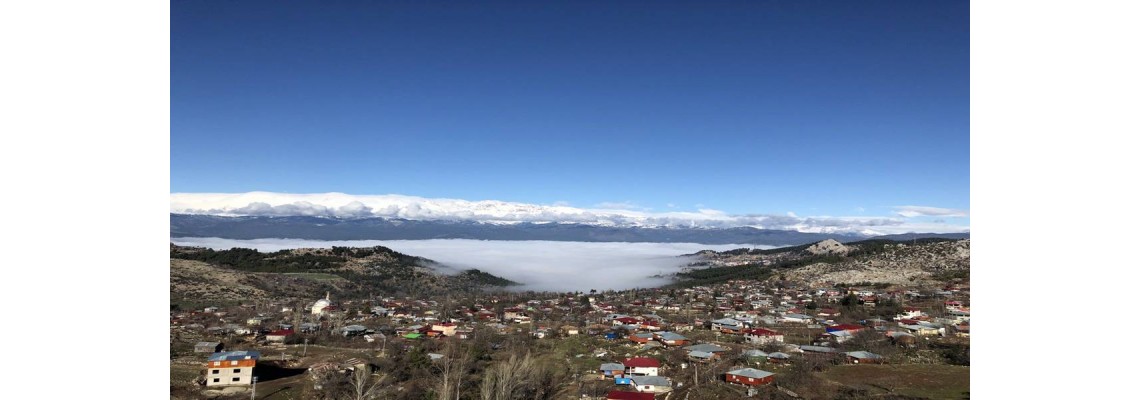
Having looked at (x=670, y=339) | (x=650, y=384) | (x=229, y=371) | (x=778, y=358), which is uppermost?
(x=229, y=371)

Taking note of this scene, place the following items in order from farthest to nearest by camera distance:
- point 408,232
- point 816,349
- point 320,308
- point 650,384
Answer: point 408,232
point 320,308
point 816,349
point 650,384

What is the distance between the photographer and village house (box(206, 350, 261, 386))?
30.1ft

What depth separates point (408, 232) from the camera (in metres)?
63.1

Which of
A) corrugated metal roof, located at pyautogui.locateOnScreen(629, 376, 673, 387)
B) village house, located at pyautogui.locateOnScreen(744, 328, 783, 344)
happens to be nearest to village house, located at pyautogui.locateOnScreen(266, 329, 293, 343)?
corrugated metal roof, located at pyautogui.locateOnScreen(629, 376, 673, 387)

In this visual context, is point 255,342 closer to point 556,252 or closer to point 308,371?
point 308,371

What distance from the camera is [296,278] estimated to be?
104 ft

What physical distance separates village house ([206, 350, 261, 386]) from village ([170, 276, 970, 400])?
0.02 metres

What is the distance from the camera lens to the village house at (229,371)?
919 centimetres

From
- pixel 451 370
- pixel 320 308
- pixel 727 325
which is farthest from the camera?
pixel 320 308

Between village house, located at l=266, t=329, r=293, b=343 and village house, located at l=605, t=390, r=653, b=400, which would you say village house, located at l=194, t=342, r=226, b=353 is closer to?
village house, located at l=266, t=329, r=293, b=343

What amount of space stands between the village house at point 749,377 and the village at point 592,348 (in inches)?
1.1

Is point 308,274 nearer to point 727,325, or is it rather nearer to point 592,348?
point 592,348

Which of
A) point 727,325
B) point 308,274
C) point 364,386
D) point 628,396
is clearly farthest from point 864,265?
point 308,274

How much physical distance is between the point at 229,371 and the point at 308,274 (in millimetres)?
27844
